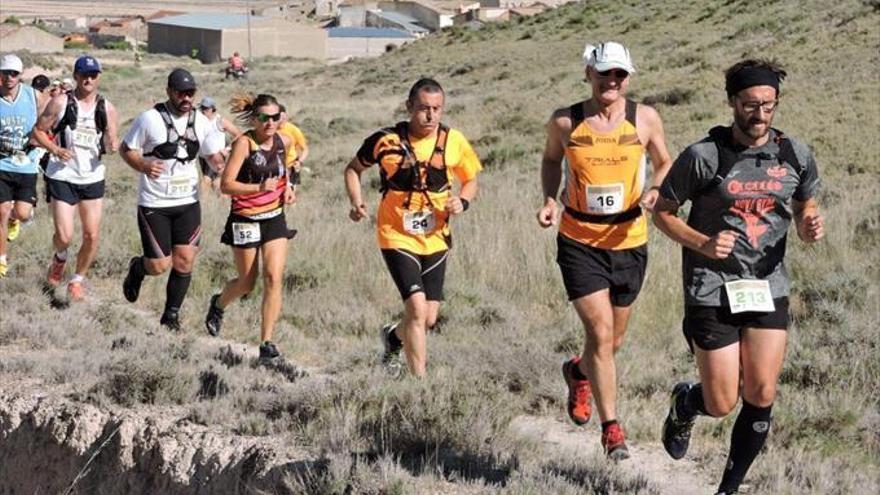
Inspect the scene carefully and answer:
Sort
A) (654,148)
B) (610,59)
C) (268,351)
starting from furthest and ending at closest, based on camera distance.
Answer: (268,351) < (654,148) < (610,59)

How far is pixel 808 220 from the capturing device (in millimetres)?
5258

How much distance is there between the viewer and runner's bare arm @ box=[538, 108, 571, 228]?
6137mm

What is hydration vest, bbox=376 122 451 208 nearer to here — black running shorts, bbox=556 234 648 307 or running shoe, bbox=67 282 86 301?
black running shorts, bbox=556 234 648 307

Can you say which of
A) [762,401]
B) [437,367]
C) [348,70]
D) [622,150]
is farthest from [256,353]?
[348,70]

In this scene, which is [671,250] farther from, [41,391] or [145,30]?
[145,30]

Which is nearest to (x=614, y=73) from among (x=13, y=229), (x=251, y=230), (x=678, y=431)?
(x=678, y=431)

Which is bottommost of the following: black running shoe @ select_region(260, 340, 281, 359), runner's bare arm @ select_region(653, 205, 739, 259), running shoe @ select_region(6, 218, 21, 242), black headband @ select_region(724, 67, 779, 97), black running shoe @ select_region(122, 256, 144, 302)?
black running shoe @ select_region(260, 340, 281, 359)

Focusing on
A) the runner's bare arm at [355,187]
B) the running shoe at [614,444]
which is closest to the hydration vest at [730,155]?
the running shoe at [614,444]

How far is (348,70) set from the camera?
53812mm

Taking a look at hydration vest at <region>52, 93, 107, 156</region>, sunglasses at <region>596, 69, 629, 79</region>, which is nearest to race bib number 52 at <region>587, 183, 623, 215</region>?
sunglasses at <region>596, 69, 629, 79</region>

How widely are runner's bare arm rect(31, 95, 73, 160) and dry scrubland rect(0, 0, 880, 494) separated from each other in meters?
1.21

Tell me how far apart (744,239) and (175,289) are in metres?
5.23

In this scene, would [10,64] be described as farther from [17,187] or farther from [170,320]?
[170,320]

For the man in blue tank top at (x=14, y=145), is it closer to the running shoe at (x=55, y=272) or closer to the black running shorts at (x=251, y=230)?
the running shoe at (x=55, y=272)
